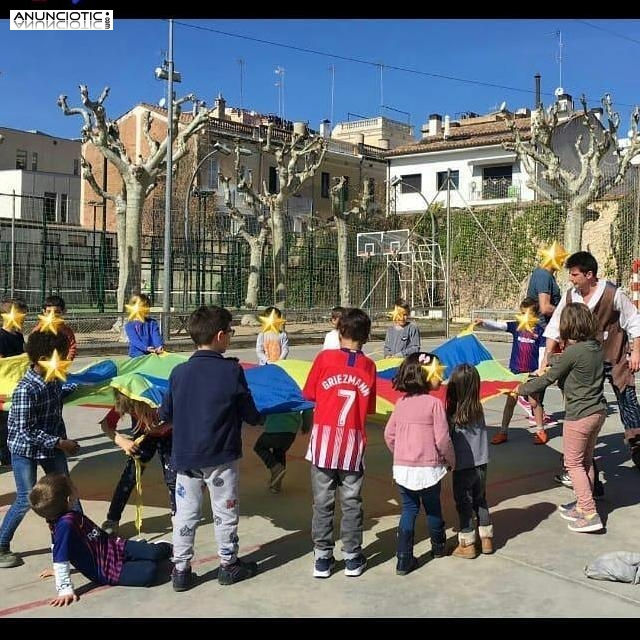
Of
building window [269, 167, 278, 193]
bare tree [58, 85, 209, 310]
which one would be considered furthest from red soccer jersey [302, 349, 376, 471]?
building window [269, 167, 278, 193]

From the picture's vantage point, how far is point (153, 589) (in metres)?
4.09

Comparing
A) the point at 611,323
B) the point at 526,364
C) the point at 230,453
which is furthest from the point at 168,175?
the point at 230,453

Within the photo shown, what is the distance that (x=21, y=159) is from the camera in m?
47.0

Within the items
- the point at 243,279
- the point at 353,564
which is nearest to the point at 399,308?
the point at 353,564

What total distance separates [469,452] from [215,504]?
5.18ft

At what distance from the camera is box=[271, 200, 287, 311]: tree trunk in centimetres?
2361

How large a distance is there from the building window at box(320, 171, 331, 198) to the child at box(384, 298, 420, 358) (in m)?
38.9

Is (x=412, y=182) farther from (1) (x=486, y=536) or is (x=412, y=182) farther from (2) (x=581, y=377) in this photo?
(1) (x=486, y=536)

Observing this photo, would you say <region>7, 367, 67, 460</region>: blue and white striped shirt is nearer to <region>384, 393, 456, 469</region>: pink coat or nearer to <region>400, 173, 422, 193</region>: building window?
<region>384, 393, 456, 469</region>: pink coat

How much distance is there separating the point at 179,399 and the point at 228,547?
0.85 metres

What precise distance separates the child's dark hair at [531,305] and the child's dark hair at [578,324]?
1.93 meters
